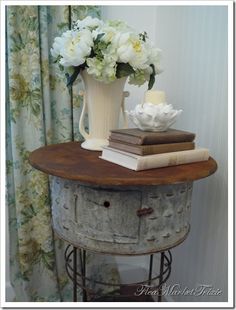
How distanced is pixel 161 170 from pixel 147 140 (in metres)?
0.09

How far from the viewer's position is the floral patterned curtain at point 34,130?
1259mm

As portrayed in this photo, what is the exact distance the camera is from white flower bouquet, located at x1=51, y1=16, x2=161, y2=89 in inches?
35.0

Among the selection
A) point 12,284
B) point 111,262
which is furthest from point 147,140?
point 12,284

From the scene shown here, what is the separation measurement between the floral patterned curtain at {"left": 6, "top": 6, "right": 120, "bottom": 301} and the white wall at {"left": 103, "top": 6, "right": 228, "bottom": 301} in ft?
1.09

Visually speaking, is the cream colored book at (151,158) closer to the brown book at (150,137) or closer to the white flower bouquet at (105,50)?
the brown book at (150,137)

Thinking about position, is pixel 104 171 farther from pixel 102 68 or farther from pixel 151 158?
pixel 102 68

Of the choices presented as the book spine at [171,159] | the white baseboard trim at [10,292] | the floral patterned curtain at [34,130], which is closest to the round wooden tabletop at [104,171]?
the book spine at [171,159]

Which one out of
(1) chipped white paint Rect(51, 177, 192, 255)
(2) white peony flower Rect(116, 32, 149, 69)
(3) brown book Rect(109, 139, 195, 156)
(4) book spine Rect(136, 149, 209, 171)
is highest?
(2) white peony flower Rect(116, 32, 149, 69)

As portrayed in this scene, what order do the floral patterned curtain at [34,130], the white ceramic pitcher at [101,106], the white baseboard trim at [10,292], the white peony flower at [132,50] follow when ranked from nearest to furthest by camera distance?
the white peony flower at [132,50] < the white ceramic pitcher at [101,106] < the floral patterned curtain at [34,130] < the white baseboard trim at [10,292]

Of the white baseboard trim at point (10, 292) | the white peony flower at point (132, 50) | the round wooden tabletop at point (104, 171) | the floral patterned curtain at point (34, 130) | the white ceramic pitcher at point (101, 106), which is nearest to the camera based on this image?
the round wooden tabletop at point (104, 171)

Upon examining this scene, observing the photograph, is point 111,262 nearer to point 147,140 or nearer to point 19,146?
point 19,146

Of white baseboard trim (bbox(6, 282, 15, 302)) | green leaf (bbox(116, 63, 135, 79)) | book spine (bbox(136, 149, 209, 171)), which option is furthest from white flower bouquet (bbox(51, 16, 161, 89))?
white baseboard trim (bbox(6, 282, 15, 302))

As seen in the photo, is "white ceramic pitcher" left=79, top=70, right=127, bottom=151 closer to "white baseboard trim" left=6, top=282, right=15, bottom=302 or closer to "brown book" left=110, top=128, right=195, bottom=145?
"brown book" left=110, top=128, right=195, bottom=145

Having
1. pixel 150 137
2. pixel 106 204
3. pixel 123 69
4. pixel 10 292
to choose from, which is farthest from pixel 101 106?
pixel 10 292
